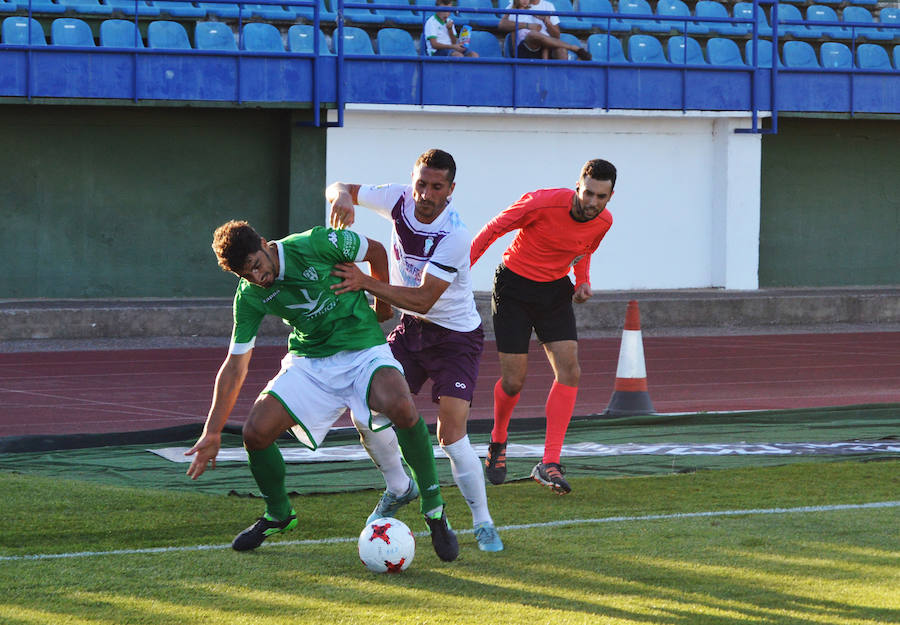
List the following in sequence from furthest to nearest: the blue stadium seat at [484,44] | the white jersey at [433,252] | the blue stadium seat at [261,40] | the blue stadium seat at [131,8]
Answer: the blue stadium seat at [484,44] < the blue stadium seat at [261,40] < the blue stadium seat at [131,8] < the white jersey at [433,252]

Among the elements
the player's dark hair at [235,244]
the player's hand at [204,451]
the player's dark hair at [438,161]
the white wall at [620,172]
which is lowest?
the player's hand at [204,451]

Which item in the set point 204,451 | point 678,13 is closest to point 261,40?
point 678,13

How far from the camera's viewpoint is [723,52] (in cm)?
1994

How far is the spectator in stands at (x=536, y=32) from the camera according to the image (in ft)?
59.0

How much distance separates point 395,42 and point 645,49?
12.4 feet

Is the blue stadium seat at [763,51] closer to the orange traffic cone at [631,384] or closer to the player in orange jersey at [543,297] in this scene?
the orange traffic cone at [631,384]

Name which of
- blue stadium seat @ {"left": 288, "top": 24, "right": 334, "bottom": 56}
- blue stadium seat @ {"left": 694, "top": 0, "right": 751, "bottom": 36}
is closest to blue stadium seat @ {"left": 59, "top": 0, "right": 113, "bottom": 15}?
blue stadium seat @ {"left": 288, "top": 24, "right": 334, "bottom": 56}

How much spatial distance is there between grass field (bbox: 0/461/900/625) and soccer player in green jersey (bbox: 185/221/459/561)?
30 centimetres

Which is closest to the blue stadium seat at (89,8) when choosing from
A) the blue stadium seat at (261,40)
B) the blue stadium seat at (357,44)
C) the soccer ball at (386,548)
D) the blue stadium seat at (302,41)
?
the blue stadium seat at (261,40)

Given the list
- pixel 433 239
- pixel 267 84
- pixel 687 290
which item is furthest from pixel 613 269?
pixel 433 239

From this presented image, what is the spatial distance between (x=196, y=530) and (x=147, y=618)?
1.51 meters

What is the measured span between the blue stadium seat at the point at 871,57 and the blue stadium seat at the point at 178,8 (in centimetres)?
1010

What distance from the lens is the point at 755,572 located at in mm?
5512

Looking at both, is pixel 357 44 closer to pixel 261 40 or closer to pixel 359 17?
pixel 359 17
